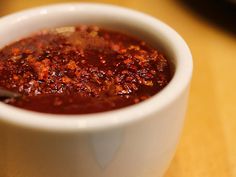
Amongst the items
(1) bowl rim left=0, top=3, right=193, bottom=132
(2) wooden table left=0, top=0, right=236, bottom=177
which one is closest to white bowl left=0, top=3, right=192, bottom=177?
(1) bowl rim left=0, top=3, right=193, bottom=132

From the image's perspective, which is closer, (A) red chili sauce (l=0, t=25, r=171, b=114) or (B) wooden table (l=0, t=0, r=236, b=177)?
(A) red chili sauce (l=0, t=25, r=171, b=114)

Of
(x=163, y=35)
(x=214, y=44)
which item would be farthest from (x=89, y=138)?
(x=214, y=44)

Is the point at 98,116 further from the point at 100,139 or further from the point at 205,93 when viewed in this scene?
the point at 205,93

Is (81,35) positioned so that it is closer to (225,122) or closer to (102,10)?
(102,10)

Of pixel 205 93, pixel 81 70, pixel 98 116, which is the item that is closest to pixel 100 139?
pixel 98 116

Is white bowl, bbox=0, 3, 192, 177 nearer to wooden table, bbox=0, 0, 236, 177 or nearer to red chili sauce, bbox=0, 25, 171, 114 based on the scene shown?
red chili sauce, bbox=0, 25, 171, 114

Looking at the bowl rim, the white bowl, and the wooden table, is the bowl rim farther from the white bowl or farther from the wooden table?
the wooden table

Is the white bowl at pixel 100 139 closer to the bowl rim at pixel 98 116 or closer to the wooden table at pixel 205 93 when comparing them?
the bowl rim at pixel 98 116
